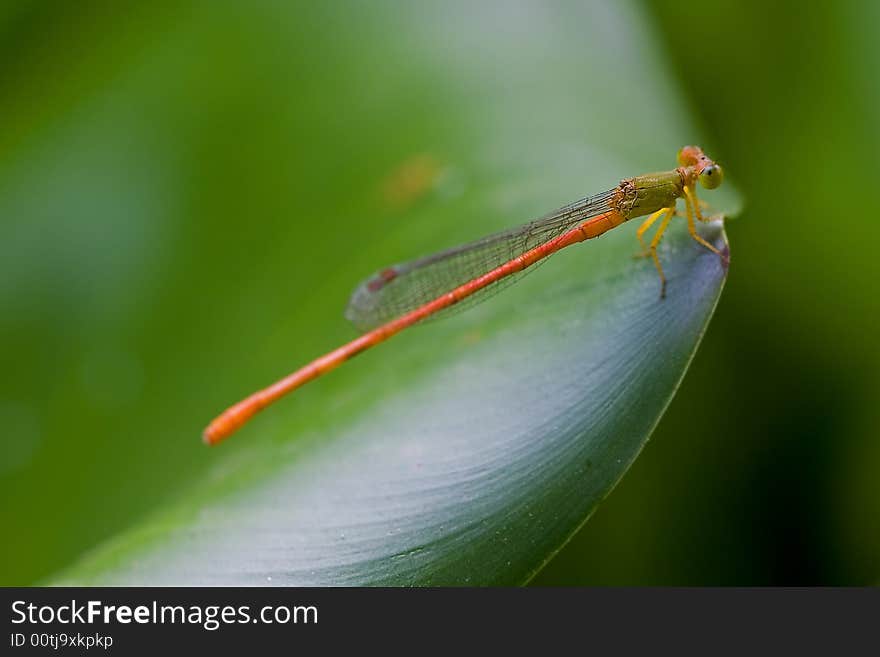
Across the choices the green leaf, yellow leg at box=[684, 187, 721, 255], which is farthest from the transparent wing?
yellow leg at box=[684, 187, 721, 255]

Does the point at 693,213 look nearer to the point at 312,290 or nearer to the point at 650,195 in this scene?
the point at 650,195

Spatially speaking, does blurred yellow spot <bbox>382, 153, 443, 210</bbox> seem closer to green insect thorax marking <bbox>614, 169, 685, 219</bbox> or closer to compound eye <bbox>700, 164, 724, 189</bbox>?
green insect thorax marking <bbox>614, 169, 685, 219</bbox>

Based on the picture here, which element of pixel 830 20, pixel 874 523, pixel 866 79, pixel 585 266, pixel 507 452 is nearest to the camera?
pixel 507 452

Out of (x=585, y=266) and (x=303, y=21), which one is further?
(x=303, y=21)

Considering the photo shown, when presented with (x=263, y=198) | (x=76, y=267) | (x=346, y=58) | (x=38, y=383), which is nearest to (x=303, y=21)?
(x=346, y=58)

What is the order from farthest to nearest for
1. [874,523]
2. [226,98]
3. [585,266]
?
[226,98] < [874,523] < [585,266]

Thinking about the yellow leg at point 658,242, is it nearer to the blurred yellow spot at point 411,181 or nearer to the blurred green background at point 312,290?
the blurred green background at point 312,290

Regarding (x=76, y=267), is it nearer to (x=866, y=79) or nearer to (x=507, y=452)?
(x=507, y=452)
